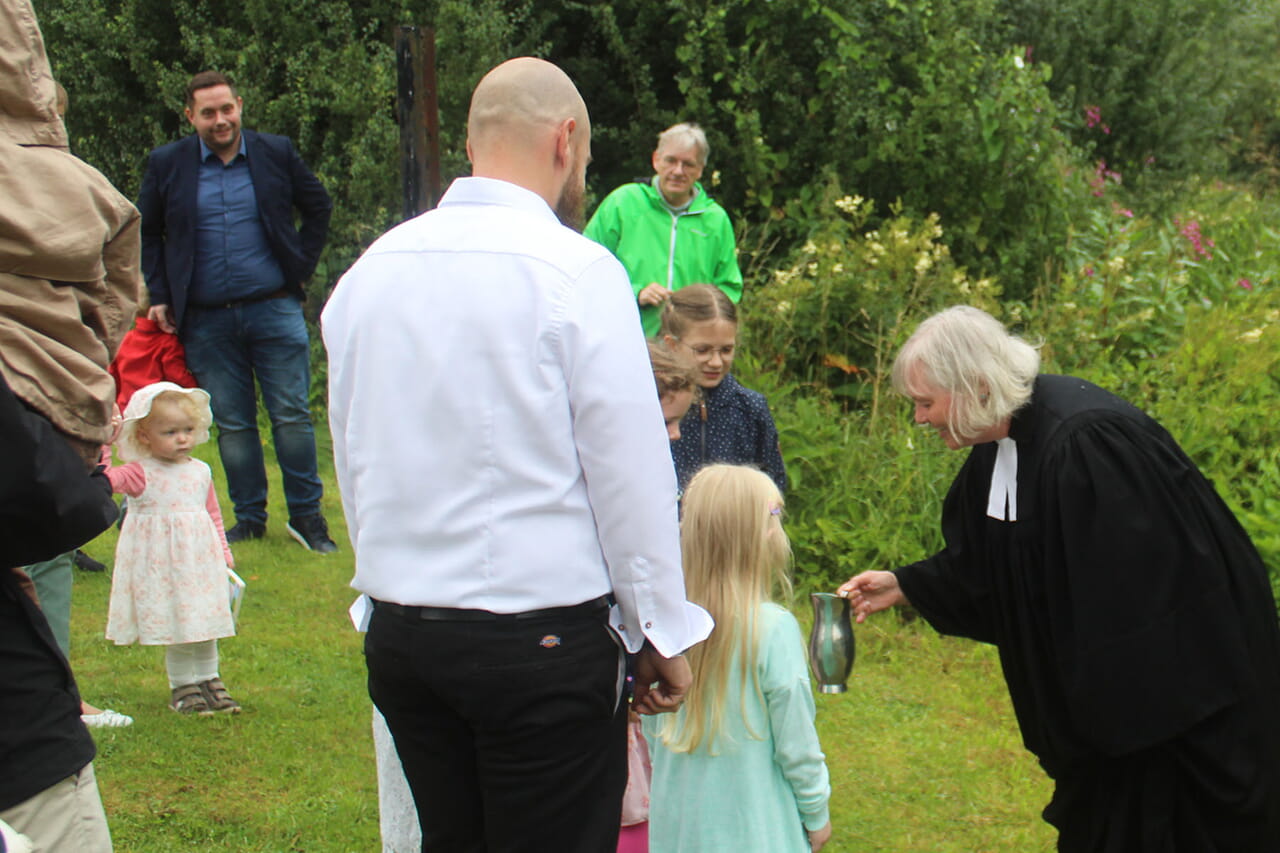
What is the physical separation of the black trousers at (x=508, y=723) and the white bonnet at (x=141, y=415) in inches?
100

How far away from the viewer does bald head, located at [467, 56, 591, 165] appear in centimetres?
248

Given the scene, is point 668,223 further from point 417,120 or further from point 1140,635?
point 1140,635

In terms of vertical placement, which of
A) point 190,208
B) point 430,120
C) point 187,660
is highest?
point 430,120

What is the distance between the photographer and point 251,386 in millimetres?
7004

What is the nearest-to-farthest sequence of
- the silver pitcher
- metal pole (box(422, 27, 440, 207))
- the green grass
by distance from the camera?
the silver pitcher < metal pole (box(422, 27, 440, 207)) < the green grass

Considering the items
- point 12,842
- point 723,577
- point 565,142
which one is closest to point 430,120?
point 565,142

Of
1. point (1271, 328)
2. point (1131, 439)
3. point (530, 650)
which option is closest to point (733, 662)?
point (530, 650)

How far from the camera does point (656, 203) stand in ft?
20.5

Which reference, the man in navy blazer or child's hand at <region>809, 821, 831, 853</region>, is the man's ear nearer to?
child's hand at <region>809, 821, 831, 853</region>

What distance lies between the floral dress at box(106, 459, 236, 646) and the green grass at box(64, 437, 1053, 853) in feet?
1.14

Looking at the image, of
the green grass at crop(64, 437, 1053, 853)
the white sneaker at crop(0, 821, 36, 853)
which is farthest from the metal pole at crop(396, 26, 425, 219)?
the white sneaker at crop(0, 821, 36, 853)

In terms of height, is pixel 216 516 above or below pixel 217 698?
above

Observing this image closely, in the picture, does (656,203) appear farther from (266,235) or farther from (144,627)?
(144,627)

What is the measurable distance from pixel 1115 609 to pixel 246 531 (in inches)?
204
